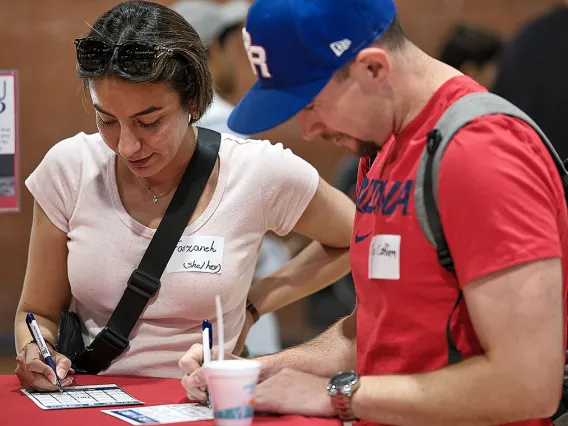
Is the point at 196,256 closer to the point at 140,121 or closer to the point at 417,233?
the point at 140,121

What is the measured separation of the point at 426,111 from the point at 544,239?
0.34m

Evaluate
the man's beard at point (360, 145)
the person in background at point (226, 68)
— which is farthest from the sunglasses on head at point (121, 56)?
the person in background at point (226, 68)

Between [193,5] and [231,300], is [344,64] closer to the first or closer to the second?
[231,300]

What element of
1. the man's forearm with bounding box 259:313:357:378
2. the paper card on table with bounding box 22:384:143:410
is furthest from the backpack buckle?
the paper card on table with bounding box 22:384:143:410

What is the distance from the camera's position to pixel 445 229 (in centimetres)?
153

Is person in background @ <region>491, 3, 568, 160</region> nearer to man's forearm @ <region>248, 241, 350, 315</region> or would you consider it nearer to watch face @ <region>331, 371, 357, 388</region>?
man's forearm @ <region>248, 241, 350, 315</region>

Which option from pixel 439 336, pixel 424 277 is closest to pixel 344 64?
pixel 424 277

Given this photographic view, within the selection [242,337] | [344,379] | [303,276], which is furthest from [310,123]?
[303,276]

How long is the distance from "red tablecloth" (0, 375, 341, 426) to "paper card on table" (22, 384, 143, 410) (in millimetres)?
21

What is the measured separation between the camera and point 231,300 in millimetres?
2371

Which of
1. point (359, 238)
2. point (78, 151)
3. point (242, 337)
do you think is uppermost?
point (78, 151)

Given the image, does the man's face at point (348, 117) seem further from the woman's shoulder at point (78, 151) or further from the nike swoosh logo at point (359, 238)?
the woman's shoulder at point (78, 151)

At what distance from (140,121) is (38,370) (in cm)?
66

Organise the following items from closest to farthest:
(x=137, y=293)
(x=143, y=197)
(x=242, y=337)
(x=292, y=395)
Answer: (x=292, y=395)
(x=137, y=293)
(x=143, y=197)
(x=242, y=337)
